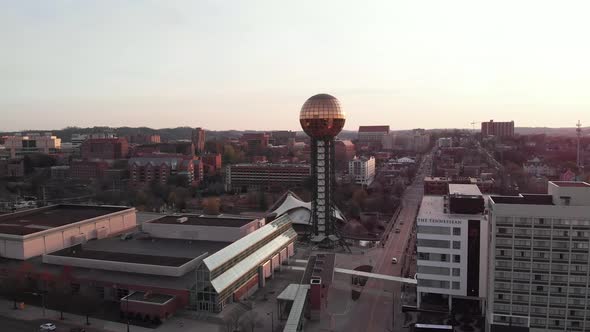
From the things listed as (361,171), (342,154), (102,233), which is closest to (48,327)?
(102,233)

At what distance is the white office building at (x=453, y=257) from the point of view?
31500mm

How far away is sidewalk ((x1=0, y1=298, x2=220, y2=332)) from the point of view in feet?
92.5

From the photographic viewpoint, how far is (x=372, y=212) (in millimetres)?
68188

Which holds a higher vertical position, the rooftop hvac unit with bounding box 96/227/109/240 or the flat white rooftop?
the flat white rooftop

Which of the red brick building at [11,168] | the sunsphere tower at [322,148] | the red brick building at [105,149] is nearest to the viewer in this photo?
the sunsphere tower at [322,148]

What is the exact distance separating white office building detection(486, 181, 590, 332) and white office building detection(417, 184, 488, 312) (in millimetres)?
4817

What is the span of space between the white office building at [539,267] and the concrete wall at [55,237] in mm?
34261

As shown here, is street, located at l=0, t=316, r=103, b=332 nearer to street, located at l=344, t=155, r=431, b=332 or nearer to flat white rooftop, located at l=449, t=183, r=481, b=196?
street, located at l=344, t=155, r=431, b=332

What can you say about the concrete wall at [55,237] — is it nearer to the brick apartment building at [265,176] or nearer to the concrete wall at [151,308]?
the concrete wall at [151,308]

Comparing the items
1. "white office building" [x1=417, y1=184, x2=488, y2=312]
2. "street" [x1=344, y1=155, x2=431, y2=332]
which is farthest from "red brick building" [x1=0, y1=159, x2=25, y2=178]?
"white office building" [x1=417, y1=184, x2=488, y2=312]

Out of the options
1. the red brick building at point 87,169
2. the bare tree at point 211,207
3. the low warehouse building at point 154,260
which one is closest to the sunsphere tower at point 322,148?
the low warehouse building at point 154,260

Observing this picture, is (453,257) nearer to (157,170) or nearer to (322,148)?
(322,148)

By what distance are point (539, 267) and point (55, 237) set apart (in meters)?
36.9

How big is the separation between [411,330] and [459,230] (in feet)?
25.3
